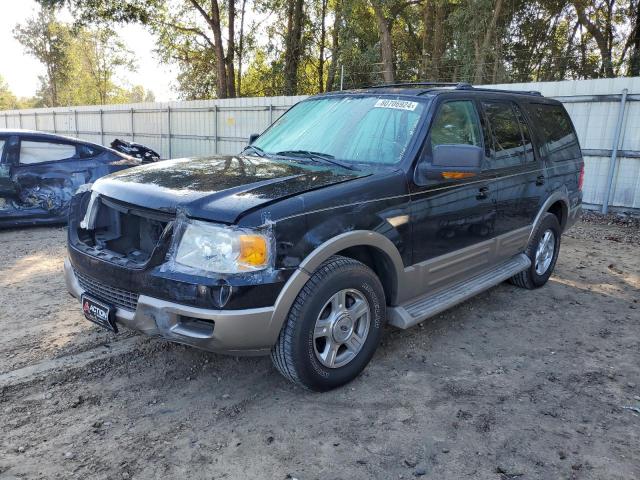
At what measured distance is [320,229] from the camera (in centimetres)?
295

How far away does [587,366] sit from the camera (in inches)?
148

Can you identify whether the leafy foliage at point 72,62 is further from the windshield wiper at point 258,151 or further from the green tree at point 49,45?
the windshield wiper at point 258,151

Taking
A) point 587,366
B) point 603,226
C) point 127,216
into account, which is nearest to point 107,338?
point 127,216

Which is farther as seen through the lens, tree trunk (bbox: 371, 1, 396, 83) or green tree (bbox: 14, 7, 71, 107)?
green tree (bbox: 14, 7, 71, 107)

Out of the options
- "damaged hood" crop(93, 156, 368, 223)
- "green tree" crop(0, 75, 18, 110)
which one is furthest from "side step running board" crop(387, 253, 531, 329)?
"green tree" crop(0, 75, 18, 110)

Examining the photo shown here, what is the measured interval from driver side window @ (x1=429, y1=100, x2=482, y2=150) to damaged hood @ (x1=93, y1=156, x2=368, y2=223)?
0.78 meters

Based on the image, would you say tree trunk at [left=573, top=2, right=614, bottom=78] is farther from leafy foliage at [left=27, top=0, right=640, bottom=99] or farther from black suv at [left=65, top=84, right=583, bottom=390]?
black suv at [left=65, top=84, right=583, bottom=390]

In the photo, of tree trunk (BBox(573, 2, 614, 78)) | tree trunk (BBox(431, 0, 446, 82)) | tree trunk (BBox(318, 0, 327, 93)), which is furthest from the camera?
tree trunk (BBox(318, 0, 327, 93))

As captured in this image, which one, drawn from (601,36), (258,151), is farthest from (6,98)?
(258,151)

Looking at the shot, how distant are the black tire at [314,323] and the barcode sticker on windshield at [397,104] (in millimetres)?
1337

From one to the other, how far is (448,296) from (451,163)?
1.06m

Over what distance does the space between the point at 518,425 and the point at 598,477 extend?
50cm

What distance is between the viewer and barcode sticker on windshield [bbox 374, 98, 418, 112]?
3.86 m

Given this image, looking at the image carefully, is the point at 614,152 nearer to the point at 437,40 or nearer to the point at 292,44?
the point at 437,40
